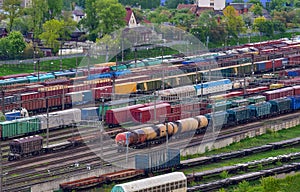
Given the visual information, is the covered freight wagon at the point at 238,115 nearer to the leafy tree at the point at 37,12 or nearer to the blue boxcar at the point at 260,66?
the blue boxcar at the point at 260,66

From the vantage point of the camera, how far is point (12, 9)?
59250 mm

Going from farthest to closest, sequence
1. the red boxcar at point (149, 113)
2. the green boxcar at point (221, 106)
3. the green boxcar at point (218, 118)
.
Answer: the green boxcar at point (221, 106) < the red boxcar at point (149, 113) < the green boxcar at point (218, 118)

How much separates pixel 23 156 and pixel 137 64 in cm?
2084

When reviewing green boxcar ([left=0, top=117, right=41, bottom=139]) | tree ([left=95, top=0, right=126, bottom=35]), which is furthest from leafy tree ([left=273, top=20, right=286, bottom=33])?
green boxcar ([left=0, top=117, right=41, bottom=139])

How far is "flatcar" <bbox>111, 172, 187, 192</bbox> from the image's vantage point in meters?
22.3

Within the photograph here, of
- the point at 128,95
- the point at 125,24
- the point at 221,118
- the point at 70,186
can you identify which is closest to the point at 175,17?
the point at 125,24

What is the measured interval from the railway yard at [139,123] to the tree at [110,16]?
11.6 meters

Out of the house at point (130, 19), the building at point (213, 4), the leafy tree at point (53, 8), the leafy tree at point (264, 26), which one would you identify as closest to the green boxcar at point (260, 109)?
the house at point (130, 19)

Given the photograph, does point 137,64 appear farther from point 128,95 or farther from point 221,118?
point 221,118

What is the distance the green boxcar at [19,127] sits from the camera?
31.5 m

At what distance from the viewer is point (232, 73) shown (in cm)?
4862

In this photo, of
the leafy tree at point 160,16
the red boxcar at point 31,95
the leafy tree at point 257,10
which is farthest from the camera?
the leafy tree at point 257,10

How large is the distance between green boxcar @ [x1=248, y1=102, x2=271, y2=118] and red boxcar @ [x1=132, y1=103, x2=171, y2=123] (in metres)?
4.06

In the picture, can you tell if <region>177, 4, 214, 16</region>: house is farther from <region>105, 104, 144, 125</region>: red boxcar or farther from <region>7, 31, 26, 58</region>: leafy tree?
<region>105, 104, 144, 125</region>: red boxcar
